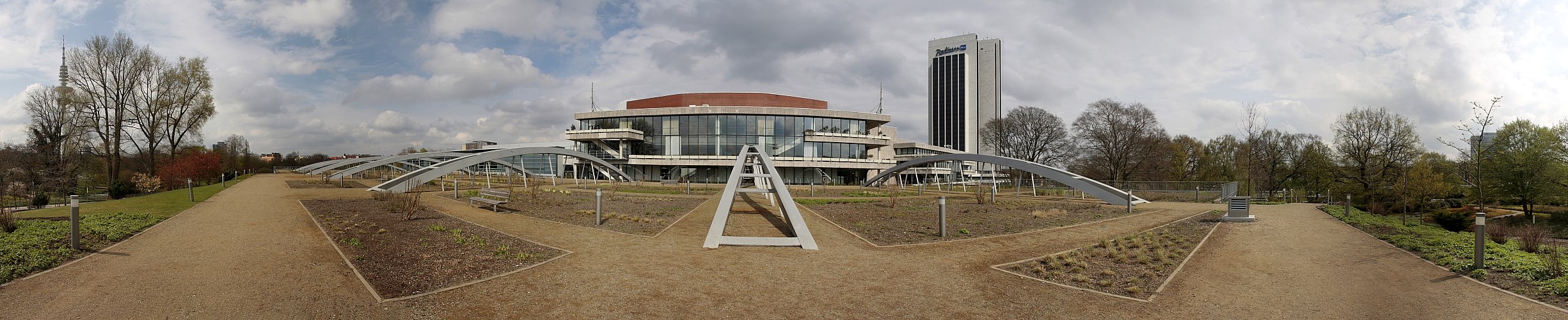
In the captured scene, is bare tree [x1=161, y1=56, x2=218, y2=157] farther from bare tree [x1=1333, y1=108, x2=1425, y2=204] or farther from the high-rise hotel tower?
the high-rise hotel tower

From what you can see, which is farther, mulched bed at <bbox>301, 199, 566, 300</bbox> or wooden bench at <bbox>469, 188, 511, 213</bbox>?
wooden bench at <bbox>469, 188, 511, 213</bbox>

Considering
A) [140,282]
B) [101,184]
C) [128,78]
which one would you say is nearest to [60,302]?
[140,282]

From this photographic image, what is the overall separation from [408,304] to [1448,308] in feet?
37.3

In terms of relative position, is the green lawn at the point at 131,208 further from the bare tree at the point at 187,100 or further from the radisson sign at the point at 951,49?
the radisson sign at the point at 951,49

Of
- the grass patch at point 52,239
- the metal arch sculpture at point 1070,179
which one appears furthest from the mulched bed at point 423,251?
the metal arch sculpture at point 1070,179

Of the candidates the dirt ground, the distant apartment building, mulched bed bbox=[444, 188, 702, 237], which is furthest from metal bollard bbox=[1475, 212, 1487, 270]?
the distant apartment building

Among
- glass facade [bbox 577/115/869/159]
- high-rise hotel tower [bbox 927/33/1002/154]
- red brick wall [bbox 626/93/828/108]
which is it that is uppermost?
high-rise hotel tower [bbox 927/33/1002/154]

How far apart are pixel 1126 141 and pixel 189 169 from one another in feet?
195

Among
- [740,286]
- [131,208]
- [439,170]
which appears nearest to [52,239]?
[131,208]

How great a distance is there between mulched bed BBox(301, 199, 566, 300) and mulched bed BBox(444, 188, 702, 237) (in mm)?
2391

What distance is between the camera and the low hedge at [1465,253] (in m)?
7.48

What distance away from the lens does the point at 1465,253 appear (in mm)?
9383

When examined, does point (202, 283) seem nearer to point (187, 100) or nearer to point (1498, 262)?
point (1498, 262)

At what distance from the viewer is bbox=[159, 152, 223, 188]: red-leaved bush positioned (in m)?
30.3
